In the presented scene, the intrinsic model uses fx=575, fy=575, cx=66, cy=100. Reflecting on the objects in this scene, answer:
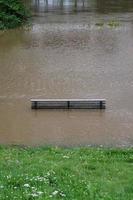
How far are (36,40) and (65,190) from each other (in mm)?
20879

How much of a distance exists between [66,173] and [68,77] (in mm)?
11545

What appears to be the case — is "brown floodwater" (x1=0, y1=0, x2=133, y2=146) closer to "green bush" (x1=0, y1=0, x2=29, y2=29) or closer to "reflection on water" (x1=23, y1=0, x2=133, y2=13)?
"green bush" (x1=0, y1=0, x2=29, y2=29)

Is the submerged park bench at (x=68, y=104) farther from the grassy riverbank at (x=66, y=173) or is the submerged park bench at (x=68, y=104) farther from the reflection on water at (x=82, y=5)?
the reflection on water at (x=82, y=5)

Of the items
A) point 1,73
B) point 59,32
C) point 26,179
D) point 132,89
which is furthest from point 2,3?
point 26,179

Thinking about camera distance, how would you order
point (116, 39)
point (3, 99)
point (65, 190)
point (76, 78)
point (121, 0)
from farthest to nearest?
point (121, 0)
point (116, 39)
point (76, 78)
point (3, 99)
point (65, 190)

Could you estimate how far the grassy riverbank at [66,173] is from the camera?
6.91 metres

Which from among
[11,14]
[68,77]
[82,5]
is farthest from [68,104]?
[82,5]

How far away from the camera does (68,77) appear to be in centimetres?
1997

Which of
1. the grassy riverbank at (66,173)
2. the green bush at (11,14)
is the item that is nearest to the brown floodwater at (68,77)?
→ the green bush at (11,14)

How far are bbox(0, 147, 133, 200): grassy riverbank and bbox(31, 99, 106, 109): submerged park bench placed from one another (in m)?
4.08

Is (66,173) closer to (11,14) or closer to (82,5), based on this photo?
(11,14)

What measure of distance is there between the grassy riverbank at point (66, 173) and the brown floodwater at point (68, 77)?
2.05 m

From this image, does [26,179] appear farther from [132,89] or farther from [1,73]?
[1,73]

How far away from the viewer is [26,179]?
752 centimetres
